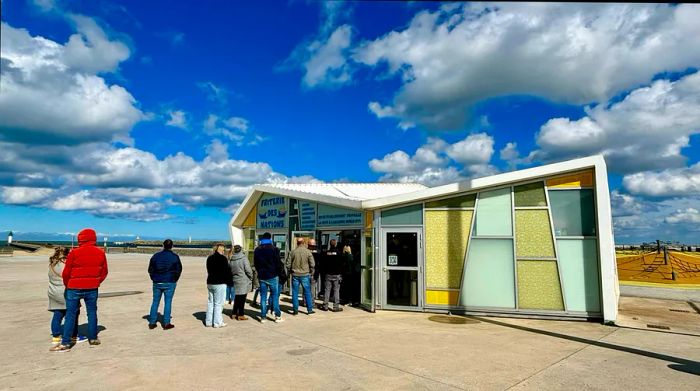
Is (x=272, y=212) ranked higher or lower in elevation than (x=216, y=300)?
higher

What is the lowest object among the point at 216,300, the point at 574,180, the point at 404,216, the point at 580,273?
the point at 216,300

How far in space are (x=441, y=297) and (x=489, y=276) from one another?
126 cm

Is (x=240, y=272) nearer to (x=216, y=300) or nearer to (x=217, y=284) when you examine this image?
(x=217, y=284)

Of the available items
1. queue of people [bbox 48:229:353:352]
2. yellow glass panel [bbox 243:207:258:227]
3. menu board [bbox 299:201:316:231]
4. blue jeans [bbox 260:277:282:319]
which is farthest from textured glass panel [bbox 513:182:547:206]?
yellow glass panel [bbox 243:207:258:227]

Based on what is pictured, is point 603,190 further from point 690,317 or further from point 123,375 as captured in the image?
point 123,375

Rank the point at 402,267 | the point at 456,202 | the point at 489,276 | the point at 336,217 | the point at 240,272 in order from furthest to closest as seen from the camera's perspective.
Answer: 1. the point at 336,217
2. the point at 402,267
3. the point at 456,202
4. the point at 489,276
5. the point at 240,272

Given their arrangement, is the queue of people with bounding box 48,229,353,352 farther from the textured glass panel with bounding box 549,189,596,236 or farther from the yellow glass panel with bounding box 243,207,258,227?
the yellow glass panel with bounding box 243,207,258,227

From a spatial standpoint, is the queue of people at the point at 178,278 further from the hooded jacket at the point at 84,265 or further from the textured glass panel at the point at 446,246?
the textured glass panel at the point at 446,246

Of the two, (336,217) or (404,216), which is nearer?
(404,216)

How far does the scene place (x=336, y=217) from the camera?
40.3ft

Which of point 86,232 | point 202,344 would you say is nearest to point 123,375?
point 202,344

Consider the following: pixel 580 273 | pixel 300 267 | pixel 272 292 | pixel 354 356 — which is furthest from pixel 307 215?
pixel 580 273

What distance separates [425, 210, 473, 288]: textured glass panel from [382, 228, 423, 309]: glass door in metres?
0.25

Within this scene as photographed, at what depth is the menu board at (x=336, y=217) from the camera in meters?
11.6
